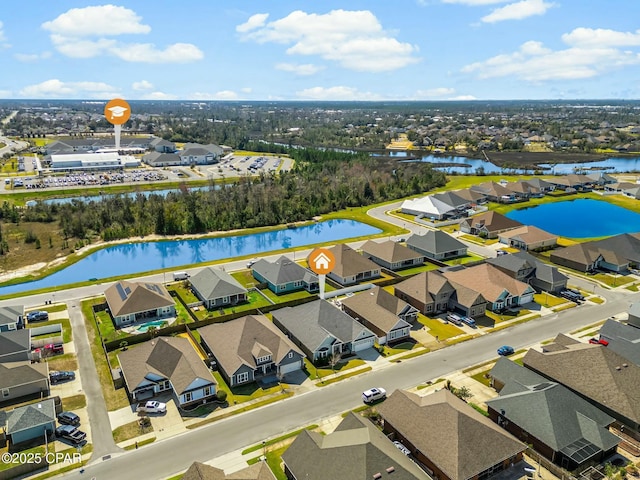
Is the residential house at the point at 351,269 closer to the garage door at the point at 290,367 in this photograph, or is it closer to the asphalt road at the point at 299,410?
the asphalt road at the point at 299,410

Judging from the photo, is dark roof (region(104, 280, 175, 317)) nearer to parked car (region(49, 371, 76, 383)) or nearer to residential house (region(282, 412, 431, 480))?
parked car (region(49, 371, 76, 383))

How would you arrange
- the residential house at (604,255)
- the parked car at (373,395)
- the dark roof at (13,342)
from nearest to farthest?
the parked car at (373,395) < the dark roof at (13,342) < the residential house at (604,255)

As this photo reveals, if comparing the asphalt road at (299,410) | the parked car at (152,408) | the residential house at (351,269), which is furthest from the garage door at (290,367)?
the residential house at (351,269)

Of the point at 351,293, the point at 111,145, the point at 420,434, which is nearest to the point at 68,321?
the point at 351,293

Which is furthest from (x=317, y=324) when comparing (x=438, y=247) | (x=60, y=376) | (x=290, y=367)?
(x=438, y=247)

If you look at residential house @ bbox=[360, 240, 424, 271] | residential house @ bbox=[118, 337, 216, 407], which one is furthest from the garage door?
residential house @ bbox=[360, 240, 424, 271]
